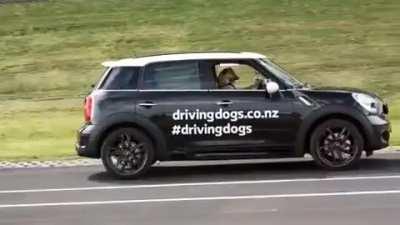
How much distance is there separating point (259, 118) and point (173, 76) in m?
1.31

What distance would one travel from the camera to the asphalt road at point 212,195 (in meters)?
9.49

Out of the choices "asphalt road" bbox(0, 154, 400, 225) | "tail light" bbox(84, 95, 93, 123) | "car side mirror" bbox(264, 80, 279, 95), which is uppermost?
"car side mirror" bbox(264, 80, 279, 95)

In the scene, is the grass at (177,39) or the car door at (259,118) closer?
the car door at (259,118)

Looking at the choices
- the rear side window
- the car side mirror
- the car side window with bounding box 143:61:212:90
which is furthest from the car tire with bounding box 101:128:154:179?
the car side mirror

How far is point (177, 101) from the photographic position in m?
12.6

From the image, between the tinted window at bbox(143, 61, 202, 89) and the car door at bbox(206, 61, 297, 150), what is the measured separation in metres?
0.34

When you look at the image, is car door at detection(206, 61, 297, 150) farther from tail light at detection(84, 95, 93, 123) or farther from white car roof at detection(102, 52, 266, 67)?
tail light at detection(84, 95, 93, 123)

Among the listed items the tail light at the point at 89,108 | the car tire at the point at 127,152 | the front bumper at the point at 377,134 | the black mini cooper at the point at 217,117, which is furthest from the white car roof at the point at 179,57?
the front bumper at the point at 377,134

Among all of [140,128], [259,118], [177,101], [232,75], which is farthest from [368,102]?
[140,128]

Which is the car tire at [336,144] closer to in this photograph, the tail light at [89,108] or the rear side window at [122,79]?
the rear side window at [122,79]

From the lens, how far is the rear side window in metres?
12.7

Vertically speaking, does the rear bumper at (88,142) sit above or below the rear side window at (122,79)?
below

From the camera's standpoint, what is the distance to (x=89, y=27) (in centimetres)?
3481

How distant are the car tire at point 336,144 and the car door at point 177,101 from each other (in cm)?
152
